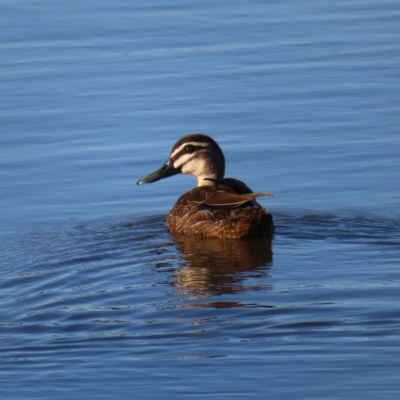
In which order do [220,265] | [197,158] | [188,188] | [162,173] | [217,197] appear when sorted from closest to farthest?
[220,265] → [217,197] → [197,158] → [162,173] → [188,188]

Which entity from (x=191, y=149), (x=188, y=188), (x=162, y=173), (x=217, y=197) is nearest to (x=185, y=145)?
(x=191, y=149)

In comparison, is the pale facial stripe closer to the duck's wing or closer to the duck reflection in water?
the duck's wing

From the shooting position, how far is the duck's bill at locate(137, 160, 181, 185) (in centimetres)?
1211

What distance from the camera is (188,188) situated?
43.2 ft

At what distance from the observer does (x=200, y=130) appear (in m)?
14.3

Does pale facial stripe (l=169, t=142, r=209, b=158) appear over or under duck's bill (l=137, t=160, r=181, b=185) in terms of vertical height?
over

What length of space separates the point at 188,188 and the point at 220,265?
337 centimetres

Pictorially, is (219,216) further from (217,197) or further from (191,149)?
(191,149)

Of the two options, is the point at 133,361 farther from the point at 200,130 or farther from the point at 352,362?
the point at 200,130

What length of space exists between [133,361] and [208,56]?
1095 cm

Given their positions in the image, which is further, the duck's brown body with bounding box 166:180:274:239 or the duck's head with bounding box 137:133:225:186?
the duck's head with bounding box 137:133:225:186

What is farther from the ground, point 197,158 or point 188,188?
point 197,158

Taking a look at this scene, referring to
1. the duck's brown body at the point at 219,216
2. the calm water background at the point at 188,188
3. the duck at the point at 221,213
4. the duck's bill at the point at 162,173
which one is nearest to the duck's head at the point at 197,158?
the duck's bill at the point at 162,173

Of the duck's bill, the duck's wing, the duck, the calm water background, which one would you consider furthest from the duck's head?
the duck's wing
